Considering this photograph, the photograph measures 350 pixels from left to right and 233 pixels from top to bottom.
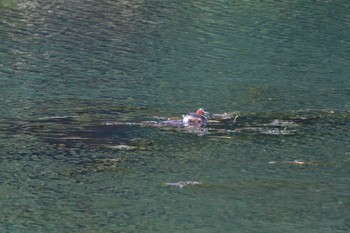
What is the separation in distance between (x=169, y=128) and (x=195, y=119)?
54 centimetres

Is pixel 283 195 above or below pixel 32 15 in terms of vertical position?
above

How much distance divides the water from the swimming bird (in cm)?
20

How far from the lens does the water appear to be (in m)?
12.8

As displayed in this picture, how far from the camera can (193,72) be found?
79.2ft

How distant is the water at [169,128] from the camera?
12786 mm

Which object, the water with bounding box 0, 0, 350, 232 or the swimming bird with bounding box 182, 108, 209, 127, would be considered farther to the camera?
the swimming bird with bounding box 182, 108, 209, 127

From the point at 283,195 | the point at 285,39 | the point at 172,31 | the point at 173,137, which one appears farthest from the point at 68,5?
the point at 283,195

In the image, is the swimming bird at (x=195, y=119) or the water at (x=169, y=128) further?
the swimming bird at (x=195, y=119)

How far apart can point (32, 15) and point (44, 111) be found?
15418mm

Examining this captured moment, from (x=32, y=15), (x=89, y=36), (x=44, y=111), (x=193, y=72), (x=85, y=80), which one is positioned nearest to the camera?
(x=44, y=111)

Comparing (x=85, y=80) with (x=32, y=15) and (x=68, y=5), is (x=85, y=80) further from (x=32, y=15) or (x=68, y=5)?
(x=68, y=5)

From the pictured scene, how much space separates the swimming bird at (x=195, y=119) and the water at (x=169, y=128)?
0.67 feet

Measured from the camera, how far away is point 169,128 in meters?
17.5

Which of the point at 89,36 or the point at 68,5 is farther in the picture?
the point at 68,5
